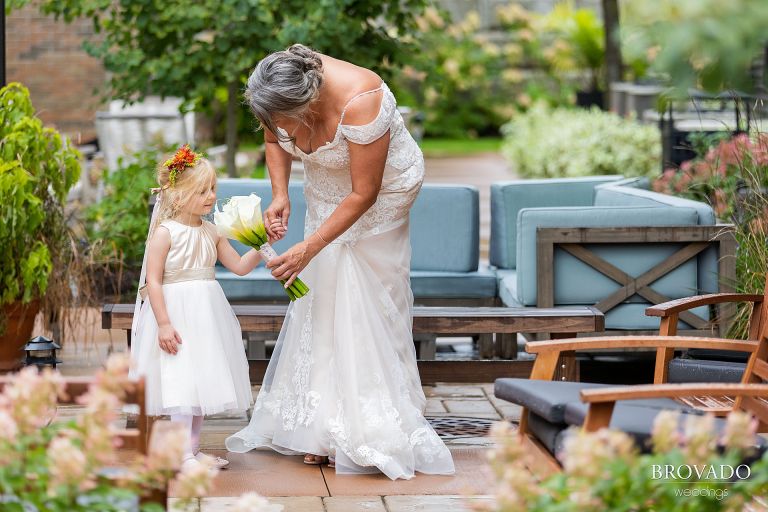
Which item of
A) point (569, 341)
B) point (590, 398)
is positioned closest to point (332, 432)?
point (569, 341)

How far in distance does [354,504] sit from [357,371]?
2.09 feet

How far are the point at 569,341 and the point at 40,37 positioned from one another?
13.0 m

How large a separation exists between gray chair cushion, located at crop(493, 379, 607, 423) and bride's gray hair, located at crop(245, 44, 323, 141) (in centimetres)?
129

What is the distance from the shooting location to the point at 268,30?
28.6 feet

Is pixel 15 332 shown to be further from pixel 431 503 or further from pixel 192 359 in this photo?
pixel 431 503

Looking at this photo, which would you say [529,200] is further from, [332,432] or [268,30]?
[332,432]

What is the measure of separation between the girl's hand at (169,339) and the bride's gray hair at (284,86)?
0.87m

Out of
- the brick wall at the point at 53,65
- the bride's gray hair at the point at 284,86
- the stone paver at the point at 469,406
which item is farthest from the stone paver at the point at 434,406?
the brick wall at the point at 53,65

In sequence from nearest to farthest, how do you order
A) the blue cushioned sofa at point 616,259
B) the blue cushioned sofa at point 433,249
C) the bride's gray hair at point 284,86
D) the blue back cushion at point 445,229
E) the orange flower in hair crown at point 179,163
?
the bride's gray hair at point 284,86 → the orange flower in hair crown at point 179,163 → the blue cushioned sofa at point 616,259 → the blue cushioned sofa at point 433,249 → the blue back cushion at point 445,229

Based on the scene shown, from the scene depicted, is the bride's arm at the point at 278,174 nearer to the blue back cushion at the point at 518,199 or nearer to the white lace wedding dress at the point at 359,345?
the white lace wedding dress at the point at 359,345

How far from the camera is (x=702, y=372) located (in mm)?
4621

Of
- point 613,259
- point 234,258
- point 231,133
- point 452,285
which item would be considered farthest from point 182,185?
point 231,133

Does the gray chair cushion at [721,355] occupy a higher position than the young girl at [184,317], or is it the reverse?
the young girl at [184,317]

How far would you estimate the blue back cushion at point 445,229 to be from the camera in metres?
7.26
